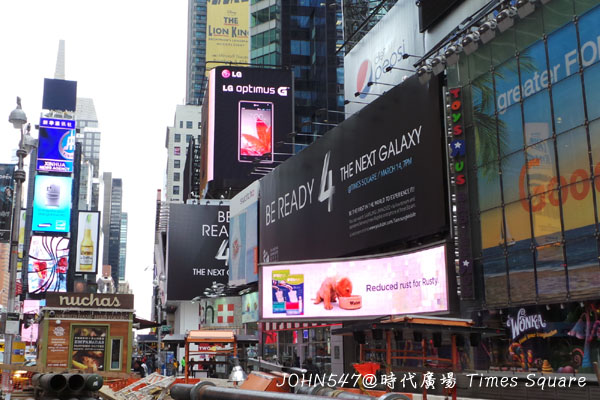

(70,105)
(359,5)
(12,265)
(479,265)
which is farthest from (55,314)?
(70,105)

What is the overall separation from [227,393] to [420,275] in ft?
74.7

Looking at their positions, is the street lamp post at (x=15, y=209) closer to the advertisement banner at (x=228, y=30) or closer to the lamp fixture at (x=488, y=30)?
the lamp fixture at (x=488, y=30)

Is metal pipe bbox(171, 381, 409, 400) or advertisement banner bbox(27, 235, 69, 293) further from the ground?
advertisement banner bbox(27, 235, 69, 293)

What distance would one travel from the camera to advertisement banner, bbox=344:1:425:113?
3391cm

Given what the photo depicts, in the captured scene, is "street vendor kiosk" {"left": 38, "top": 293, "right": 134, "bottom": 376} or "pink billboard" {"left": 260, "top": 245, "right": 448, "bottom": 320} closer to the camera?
"pink billboard" {"left": 260, "top": 245, "right": 448, "bottom": 320}

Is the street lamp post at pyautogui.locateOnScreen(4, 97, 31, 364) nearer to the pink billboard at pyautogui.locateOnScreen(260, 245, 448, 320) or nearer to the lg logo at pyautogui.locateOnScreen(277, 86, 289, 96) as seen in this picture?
the pink billboard at pyautogui.locateOnScreen(260, 245, 448, 320)

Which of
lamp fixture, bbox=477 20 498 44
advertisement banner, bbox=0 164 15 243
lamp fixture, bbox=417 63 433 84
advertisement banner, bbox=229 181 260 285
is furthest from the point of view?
advertisement banner, bbox=229 181 260 285

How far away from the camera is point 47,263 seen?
90.1m

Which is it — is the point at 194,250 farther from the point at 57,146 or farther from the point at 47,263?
the point at 47,263

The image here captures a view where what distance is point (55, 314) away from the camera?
95.1 ft

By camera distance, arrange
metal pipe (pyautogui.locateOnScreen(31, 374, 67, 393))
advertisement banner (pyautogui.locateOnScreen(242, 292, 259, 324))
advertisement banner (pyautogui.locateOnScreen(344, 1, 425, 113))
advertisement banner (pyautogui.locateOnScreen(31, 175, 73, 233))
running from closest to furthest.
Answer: metal pipe (pyautogui.locateOnScreen(31, 374, 67, 393)), advertisement banner (pyautogui.locateOnScreen(344, 1, 425, 113)), advertisement banner (pyautogui.locateOnScreen(242, 292, 259, 324)), advertisement banner (pyautogui.locateOnScreen(31, 175, 73, 233))

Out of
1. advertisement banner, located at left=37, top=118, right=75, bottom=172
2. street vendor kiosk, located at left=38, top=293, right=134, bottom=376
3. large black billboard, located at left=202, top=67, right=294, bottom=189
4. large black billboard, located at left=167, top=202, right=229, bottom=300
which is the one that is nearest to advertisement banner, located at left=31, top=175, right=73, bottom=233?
advertisement banner, located at left=37, top=118, right=75, bottom=172

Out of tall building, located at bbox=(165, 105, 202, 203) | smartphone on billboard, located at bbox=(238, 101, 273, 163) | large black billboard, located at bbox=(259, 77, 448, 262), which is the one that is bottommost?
large black billboard, located at bbox=(259, 77, 448, 262)

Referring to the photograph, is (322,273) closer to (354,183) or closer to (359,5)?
(354,183)
